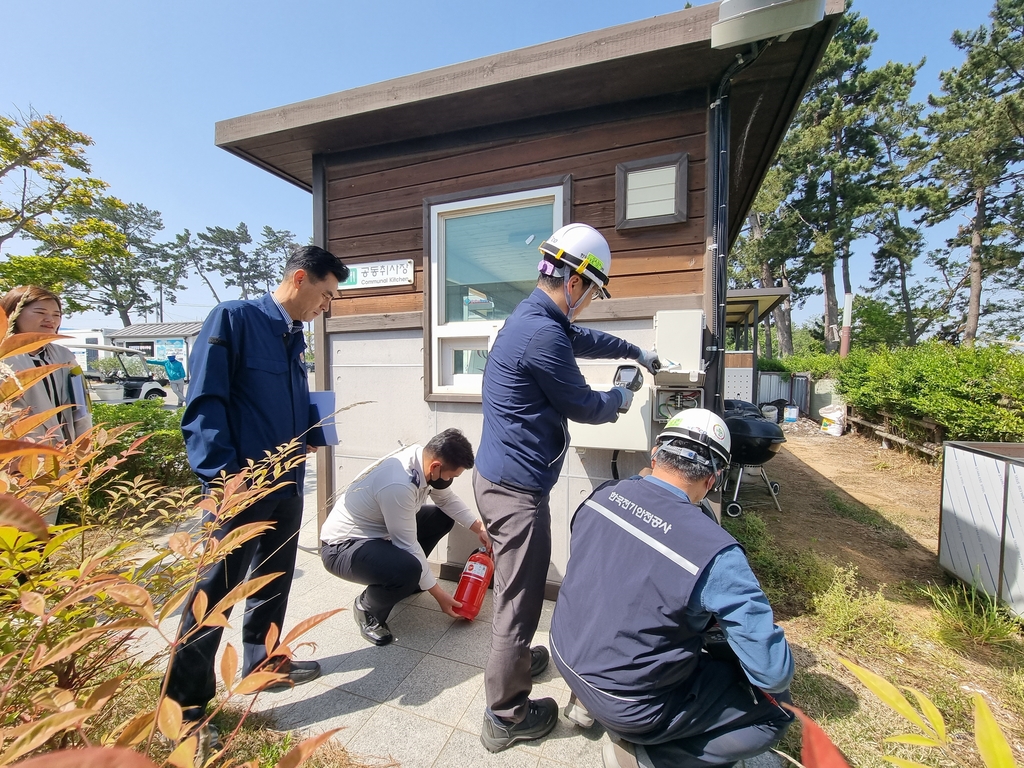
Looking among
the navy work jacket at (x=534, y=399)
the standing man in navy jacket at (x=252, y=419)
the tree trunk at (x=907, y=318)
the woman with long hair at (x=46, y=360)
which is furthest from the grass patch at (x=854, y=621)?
the tree trunk at (x=907, y=318)

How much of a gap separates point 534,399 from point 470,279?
162 centimetres

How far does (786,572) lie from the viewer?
304 cm

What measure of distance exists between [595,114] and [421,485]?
2.51m

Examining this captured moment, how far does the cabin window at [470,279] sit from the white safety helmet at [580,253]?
39.3 inches

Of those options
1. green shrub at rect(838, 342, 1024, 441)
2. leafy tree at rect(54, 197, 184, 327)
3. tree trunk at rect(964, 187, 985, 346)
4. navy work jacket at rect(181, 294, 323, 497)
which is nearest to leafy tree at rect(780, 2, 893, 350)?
tree trunk at rect(964, 187, 985, 346)

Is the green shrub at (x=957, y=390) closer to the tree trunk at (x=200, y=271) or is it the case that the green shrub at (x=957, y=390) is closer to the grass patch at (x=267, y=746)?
the grass patch at (x=267, y=746)

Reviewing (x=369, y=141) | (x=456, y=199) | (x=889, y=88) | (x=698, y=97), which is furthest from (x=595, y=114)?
(x=889, y=88)

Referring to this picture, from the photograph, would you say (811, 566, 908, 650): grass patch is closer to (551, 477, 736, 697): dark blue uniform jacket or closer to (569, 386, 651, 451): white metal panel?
(569, 386, 651, 451): white metal panel

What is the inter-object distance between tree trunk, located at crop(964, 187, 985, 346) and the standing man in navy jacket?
24069mm

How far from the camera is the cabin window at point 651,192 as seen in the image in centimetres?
257

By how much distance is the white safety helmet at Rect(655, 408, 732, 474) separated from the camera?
1.54 m

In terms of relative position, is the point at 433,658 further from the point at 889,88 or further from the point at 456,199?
the point at 889,88

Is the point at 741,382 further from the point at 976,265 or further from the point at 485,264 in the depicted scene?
the point at 976,265

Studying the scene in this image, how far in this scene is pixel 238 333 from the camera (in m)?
1.85
